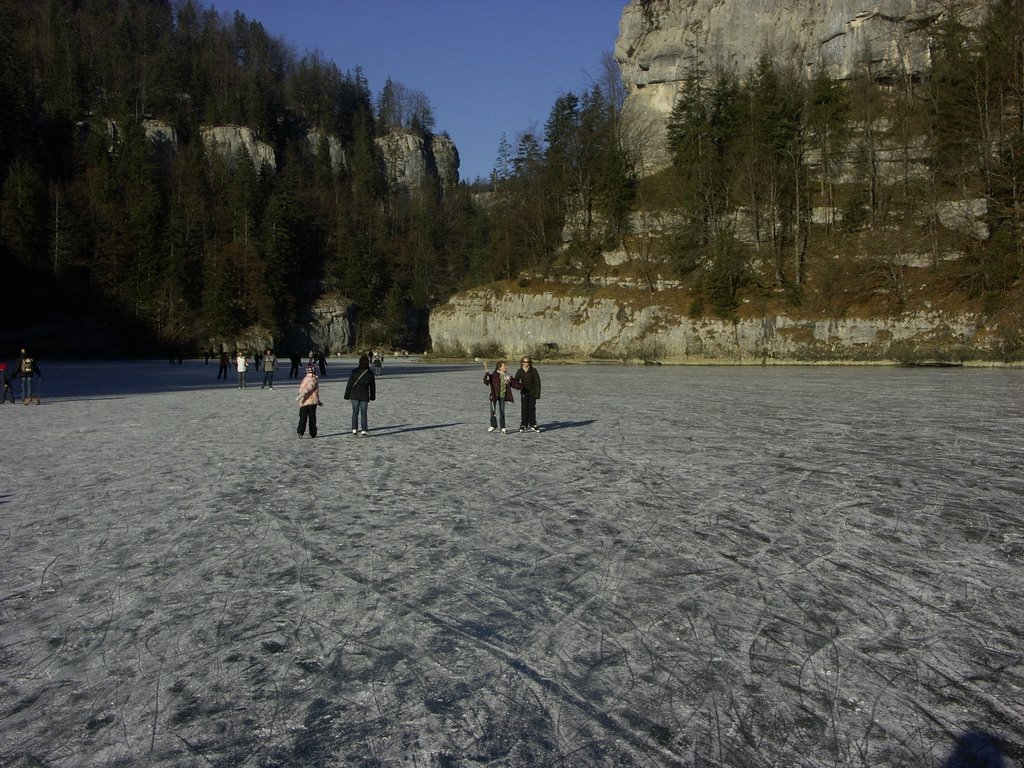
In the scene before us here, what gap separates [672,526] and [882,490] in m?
3.07

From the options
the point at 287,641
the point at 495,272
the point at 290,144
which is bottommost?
the point at 287,641

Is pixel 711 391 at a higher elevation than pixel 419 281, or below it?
below

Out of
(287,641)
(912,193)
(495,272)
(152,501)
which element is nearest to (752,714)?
(287,641)

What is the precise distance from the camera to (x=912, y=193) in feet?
151

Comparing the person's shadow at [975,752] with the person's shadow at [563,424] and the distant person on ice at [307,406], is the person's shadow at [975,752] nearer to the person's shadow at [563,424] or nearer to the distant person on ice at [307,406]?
the person's shadow at [563,424]

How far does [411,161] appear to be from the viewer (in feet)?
404

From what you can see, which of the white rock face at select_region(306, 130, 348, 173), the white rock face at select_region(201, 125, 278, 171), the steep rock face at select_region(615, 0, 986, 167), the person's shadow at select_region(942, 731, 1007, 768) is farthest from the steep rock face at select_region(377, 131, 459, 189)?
the person's shadow at select_region(942, 731, 1007, 768)

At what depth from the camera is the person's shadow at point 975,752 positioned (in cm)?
280

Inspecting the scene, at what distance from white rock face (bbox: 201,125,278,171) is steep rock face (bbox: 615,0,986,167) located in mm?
58755

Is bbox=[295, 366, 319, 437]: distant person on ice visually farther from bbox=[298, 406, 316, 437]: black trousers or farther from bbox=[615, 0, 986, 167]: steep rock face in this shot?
bbox=[615, 0, 986, 167]: steep rock face

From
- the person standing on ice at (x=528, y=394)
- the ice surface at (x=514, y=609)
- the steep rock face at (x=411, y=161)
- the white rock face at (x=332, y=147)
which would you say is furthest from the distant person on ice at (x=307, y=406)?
the white rock face at (x=332, y=147)

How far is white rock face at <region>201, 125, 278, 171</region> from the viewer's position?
98.1 meters

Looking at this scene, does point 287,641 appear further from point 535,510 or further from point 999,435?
point 999,435

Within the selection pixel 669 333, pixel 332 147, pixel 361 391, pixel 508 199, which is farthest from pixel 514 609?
pixel 332 147
